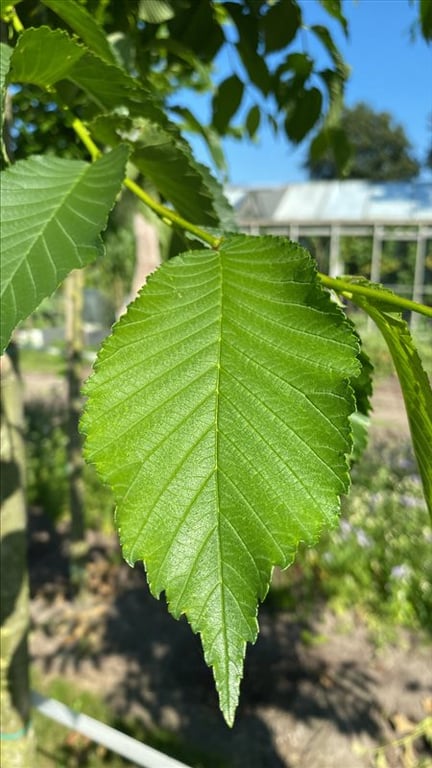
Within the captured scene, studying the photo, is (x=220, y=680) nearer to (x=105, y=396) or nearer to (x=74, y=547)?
(x=105, y=396)

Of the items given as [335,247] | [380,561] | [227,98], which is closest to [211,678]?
[380,561]

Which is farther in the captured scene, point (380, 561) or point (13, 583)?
point (380, 561)

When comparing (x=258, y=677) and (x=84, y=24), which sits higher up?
(x=84, y=24)

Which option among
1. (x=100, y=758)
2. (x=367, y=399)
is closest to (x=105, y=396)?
(x=367, y=399)

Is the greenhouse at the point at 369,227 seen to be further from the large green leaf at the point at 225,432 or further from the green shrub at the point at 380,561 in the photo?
the large green leaf at the point at 225,432

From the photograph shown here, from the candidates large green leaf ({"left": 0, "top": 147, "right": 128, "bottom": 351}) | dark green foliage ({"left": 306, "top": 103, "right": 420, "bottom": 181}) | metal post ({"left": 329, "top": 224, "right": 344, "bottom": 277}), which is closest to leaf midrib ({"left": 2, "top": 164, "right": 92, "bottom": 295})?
large green leaf ({"left": 0, "top": 147, "right": 128, "bottom": 351})

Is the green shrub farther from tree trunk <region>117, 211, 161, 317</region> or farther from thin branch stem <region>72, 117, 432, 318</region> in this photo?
thin branch stem <region>72, 117, 432, 318</region>

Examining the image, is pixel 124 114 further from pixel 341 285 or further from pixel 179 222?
pixel 341 285
